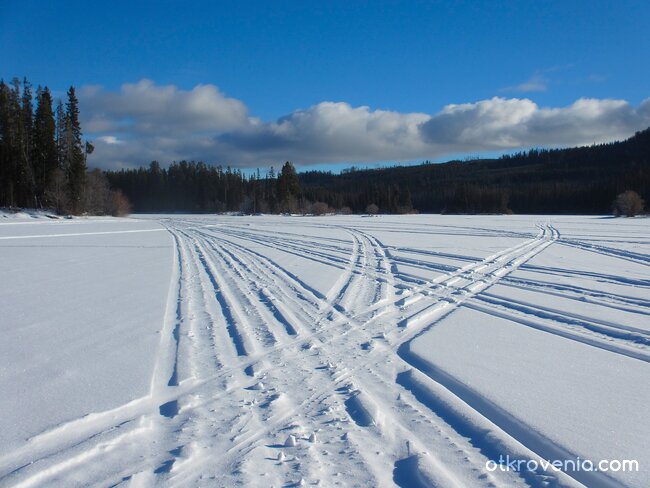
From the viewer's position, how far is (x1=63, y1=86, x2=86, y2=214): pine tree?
49438 mm

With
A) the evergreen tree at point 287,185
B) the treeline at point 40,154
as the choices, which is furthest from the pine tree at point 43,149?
the evergreen tree at point 287,185

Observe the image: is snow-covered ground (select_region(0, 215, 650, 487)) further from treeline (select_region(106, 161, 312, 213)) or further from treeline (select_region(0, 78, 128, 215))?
treeline (select_region(106, 161, 312, 213))

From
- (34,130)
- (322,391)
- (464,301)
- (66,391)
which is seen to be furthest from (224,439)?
(34,130)

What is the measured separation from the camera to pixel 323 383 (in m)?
4.25

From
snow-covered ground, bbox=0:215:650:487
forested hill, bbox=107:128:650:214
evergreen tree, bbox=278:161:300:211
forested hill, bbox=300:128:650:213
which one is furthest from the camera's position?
forested hill, bbox=300:128:650:213

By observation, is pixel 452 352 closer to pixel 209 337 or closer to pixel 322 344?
pixel 322 344

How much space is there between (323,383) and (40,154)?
193 ft

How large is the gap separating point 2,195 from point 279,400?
206 ft

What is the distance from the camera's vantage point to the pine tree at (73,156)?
49.4 meters

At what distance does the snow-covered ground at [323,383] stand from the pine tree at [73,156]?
149ft

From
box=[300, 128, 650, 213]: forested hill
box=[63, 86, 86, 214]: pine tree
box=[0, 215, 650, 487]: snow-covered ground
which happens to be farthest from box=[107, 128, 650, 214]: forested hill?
box=[0, 215, 650, 487]: snow-covered ground

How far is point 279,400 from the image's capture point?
153 inches

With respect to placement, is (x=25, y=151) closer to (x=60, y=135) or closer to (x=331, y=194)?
(x=60, y=135)

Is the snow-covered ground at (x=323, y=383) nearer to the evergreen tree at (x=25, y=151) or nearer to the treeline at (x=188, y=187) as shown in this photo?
the evergreen tree at (x=25, y=151)
